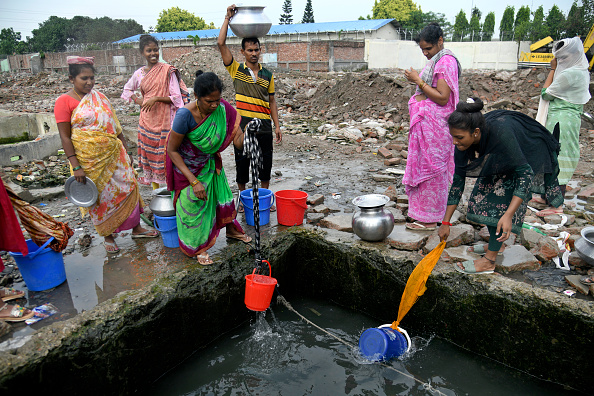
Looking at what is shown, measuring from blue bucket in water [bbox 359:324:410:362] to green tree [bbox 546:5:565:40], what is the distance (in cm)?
3383

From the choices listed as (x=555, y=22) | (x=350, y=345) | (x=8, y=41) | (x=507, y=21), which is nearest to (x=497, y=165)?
(x=350, y=345)

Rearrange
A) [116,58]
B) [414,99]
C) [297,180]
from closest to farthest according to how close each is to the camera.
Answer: [414,99], [297,180], [116,58]

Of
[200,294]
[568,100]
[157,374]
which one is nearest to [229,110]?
[200,294]

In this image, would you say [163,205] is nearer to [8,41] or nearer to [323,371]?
[323,371]

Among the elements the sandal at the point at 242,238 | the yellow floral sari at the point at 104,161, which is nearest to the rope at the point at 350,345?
the sandal at the point at 242,238

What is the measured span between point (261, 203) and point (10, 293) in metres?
2.14

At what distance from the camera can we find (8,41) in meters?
54.3

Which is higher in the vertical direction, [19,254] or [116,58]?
[116,58]

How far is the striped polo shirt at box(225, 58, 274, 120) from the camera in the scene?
4.01 meters

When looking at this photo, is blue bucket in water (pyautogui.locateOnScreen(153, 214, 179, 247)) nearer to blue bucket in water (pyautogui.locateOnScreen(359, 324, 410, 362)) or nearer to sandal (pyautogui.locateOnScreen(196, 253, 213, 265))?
sandal (pyautogui.locateOnScreen(196, 253, 213, 265))

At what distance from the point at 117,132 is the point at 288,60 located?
1005 inches

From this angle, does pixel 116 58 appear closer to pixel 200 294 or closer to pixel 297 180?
pixel 297 180

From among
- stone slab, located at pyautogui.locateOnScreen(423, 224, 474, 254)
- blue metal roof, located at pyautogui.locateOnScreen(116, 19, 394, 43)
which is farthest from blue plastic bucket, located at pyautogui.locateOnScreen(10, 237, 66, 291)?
blue metal roof, located at pyautogui.locateOnScreen(116, 19, 394, 43)

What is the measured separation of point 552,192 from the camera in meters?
3.48
